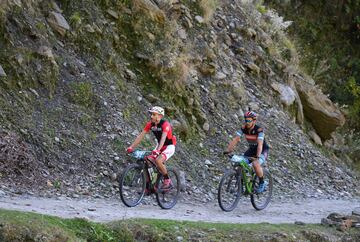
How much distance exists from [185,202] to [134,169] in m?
2.32

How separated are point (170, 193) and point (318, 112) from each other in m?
11.7

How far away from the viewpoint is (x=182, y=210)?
12.8 metres

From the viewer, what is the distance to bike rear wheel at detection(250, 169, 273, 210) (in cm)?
1407

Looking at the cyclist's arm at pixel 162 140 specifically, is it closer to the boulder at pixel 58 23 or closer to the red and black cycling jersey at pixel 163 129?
the red and black cycling jersey at pixel 163 129

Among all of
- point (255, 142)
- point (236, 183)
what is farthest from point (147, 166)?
point (255, 142)

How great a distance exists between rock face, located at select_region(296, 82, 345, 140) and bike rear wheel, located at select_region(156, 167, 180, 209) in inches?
452

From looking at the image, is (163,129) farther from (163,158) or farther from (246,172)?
(246,172)

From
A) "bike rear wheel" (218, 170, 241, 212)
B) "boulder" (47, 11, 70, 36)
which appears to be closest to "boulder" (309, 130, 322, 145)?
"bike rear wheel" (218, 170, 241, 212)

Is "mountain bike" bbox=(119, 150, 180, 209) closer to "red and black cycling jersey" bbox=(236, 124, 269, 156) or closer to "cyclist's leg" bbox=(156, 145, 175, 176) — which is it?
"cyclist's leg" bbox=(156, 145, 175, 176)

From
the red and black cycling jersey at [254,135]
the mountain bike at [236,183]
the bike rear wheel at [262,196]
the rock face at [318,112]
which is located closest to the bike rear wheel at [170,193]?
the mountain bike at [236,183]

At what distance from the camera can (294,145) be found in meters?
19.8

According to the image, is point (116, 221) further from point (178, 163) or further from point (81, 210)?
point (178, 163)

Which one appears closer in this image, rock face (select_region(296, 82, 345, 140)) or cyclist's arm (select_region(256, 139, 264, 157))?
cyclist's arm (select_region(256, 139, 264, 157))

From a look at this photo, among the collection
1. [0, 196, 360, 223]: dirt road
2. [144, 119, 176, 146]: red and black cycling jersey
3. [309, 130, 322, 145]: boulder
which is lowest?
[0, 196, 360, 223]: dirt road
